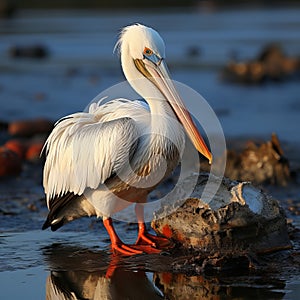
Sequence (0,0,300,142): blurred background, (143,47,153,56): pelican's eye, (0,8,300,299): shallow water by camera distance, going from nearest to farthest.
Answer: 1. (0,8,300,299): shallow water
2. (143,47,153,56): pelican's eye
3. (0,0,300,142): blurred background

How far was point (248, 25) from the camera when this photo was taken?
92.5 ft

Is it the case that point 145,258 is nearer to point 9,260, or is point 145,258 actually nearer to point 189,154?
point 9,260

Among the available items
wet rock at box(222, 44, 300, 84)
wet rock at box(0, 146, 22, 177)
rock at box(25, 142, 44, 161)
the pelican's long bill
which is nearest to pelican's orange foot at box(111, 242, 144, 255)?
the pelican's long bill

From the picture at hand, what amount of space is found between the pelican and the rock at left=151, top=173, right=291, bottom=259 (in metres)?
0.25

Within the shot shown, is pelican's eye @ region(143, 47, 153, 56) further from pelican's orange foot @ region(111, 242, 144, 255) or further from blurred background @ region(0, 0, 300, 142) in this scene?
blurred background @ region(0, 0, 300, 142)

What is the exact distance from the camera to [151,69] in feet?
18.4

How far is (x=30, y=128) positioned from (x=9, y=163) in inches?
65.4

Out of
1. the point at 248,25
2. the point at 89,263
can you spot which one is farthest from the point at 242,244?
the point at 248,25

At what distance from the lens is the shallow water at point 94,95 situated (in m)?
4.79

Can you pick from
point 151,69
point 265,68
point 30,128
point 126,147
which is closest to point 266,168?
point 151,69

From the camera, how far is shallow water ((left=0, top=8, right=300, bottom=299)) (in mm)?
4789

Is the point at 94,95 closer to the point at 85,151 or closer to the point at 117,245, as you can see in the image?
the point at 85,151

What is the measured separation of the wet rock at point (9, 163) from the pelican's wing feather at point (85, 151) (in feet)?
7.74

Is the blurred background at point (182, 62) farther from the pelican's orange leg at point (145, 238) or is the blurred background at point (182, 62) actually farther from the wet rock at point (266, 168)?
the pelican's orange leg at point (145, 238)
